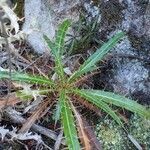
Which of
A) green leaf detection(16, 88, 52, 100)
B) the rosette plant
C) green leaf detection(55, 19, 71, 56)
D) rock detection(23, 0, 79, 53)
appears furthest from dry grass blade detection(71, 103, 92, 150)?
rock detection(23, 0, 79, 53)

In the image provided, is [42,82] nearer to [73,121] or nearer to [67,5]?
[73,121]

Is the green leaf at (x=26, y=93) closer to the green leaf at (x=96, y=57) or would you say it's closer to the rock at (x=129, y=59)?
the green leaf at (x=96, y=57)

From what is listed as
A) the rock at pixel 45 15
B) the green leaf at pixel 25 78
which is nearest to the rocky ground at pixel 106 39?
the rock at pixel 45 15

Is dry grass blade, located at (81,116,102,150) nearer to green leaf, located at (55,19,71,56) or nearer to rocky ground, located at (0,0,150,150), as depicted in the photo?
rocky ground, located at (0,0,150,150)

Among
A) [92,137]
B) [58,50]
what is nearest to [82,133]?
[92,137]

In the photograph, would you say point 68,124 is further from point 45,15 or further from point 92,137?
point 45,15

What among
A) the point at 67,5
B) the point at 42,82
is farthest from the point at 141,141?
the point at 67,5

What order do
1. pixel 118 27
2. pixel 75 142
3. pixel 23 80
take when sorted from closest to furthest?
1. pixel 75 142
2. pixel 23 80
3. pixel 118 27
